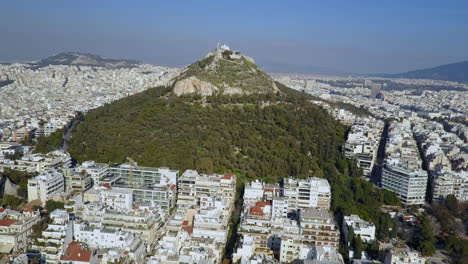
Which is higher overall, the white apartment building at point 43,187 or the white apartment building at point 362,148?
the white apartment building at point 362,148

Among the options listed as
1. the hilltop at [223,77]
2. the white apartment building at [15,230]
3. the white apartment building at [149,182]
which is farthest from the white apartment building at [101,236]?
the hilltop at [223,77]

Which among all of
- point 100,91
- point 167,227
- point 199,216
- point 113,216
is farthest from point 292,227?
point 100,91

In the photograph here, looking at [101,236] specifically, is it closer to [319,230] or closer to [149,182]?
[149,182]

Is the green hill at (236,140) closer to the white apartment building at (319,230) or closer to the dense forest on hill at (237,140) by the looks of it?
the dense forest on hill at (237,140)

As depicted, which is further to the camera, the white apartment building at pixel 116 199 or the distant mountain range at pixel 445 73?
the distant mountain range at pixel 445 73

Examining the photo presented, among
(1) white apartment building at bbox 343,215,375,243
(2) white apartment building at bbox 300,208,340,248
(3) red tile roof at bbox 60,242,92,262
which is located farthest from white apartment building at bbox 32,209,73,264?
(1) white apartment building at bbox 343,215,375,243

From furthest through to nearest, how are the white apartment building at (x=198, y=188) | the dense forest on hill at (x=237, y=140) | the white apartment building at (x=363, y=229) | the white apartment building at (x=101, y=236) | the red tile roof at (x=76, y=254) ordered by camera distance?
the dense forest on hill at (x=237, y=140) → the white apartment building at (x=198, y=188) → the white apartment building at (x=363, y=229) → the white apartment building at (x=101, y=236) → the red tile roof at (x=76, y=254)

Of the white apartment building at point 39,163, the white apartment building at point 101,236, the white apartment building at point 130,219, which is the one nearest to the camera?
the white apartment building at point 101,236
